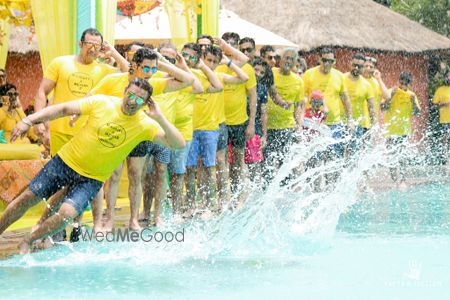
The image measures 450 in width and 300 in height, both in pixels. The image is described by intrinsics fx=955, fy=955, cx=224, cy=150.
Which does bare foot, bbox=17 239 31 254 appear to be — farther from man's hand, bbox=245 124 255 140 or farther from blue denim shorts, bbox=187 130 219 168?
man's hand, bbox=245 124 255 140

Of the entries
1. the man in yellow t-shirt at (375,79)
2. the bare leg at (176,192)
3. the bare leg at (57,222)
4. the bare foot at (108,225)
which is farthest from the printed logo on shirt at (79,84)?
the man in yellow t-shirt at (375,79)

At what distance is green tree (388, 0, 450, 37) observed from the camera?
3073 cm

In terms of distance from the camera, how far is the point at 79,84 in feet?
29.3

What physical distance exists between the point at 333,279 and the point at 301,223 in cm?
277

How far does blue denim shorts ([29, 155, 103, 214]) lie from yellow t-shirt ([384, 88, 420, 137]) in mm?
8548

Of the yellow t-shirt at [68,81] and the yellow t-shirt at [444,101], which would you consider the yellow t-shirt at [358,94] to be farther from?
the yellow t-shirt at [68,81]

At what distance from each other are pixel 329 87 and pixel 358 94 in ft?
2.74

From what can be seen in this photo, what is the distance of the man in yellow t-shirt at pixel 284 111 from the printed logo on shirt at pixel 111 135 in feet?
17.9

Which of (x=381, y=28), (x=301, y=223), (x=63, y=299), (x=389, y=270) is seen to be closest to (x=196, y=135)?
(x=301, y=223)

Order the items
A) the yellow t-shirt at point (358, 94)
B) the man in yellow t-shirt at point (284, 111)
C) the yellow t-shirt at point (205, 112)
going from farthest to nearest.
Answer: the yellow t-shirt at point (358, 94), the man in yellow t-shirt at point (284, 111), the yellow t-shirt at point (205, 112)

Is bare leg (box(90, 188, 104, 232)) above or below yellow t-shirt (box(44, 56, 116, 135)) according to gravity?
below

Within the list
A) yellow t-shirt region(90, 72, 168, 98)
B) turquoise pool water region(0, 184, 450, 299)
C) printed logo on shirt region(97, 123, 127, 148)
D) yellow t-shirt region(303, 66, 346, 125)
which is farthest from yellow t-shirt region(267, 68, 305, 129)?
printed logo on shirt region(97, 123, 127, 148)

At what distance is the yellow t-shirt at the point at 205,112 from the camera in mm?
10984

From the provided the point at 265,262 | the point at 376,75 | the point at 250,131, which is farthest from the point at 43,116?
the point at 376,75
